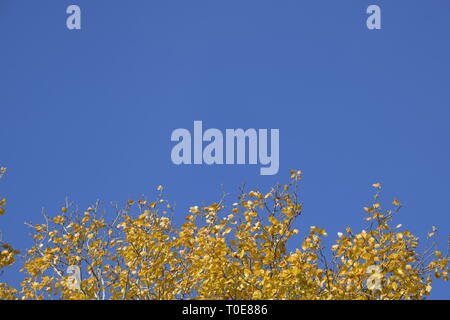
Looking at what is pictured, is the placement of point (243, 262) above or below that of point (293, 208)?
below

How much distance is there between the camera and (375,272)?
888 cm

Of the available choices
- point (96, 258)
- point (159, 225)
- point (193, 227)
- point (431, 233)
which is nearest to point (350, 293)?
point (431, 233)

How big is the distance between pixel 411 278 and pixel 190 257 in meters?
3.70
